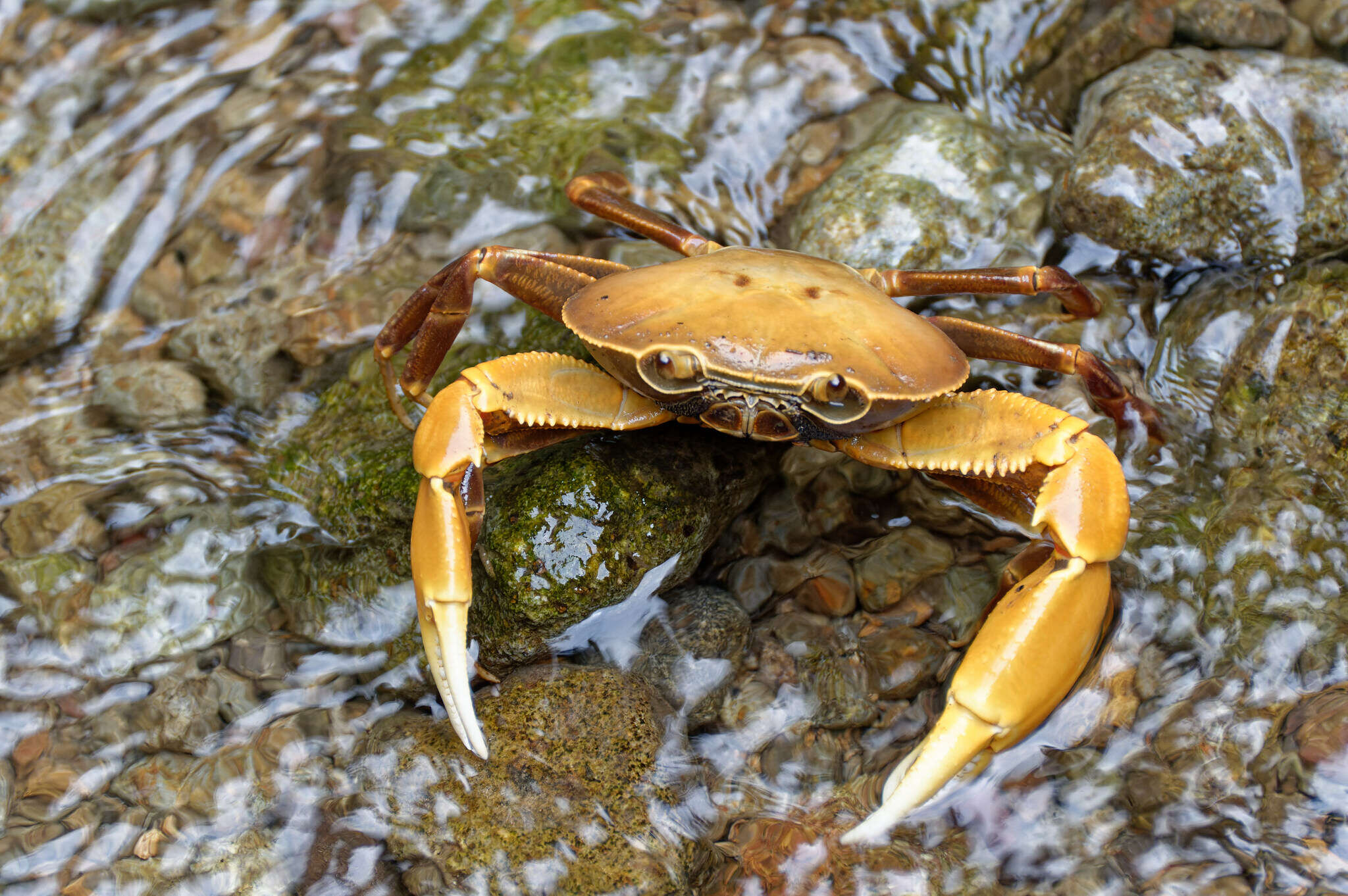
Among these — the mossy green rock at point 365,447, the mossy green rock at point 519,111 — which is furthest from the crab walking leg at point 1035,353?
the mossy green rock at point 519,111

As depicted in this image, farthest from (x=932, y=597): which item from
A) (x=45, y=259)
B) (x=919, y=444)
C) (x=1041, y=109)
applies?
(x=45, y=259)

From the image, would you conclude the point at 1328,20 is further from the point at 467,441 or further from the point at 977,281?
the point at 467,441

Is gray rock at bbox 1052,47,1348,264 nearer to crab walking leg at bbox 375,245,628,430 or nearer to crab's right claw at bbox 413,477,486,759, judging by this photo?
crab walking leg at bbox 375,245,628,430

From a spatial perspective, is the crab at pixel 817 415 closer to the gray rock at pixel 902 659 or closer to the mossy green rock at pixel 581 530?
the mossy green rock at pixel 581 530

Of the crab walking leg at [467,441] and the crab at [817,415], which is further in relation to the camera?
the crab walking leg at [467,441]

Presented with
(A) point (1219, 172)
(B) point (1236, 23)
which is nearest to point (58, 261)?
(A) point (1219, 172)

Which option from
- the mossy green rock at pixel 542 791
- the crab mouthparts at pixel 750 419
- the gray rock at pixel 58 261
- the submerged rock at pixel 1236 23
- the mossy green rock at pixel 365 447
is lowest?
the mossy green rock at pixel 542 791

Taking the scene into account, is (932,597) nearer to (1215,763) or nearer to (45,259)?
(1215,763)
